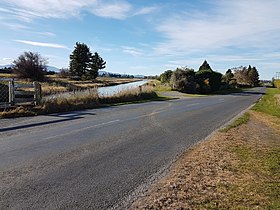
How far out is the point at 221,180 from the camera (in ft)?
19.5

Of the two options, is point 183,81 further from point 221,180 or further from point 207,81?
point 221,180

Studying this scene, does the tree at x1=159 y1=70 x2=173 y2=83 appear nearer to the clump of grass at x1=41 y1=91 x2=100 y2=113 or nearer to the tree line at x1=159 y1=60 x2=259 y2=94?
the tree line at x1=159 y1=60 x2=259 y2=94

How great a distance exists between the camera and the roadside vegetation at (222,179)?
484cm

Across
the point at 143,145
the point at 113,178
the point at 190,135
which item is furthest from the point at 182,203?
the point at 190,135

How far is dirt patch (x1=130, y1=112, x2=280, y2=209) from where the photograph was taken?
484 centimetres

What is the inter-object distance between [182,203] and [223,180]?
59.2 inches

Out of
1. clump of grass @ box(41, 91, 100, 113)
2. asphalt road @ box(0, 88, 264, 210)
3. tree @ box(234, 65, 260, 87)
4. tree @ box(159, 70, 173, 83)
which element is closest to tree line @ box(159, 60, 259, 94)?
tree @ box(159, 70, 173, 83)

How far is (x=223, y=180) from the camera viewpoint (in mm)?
5957

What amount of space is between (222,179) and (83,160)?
125 inches

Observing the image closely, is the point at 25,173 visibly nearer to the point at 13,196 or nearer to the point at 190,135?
the point at 13,196

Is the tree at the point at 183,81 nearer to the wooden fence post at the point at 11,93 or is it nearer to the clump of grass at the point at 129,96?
the clump of grass at the point at 129,96

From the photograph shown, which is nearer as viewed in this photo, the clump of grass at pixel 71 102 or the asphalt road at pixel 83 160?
the asphalt road at pixel 83 160

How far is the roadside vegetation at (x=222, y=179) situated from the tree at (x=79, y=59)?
78.1 meters

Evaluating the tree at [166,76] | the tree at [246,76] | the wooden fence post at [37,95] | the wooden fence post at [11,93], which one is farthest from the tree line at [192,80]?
the tree at [246,76]
